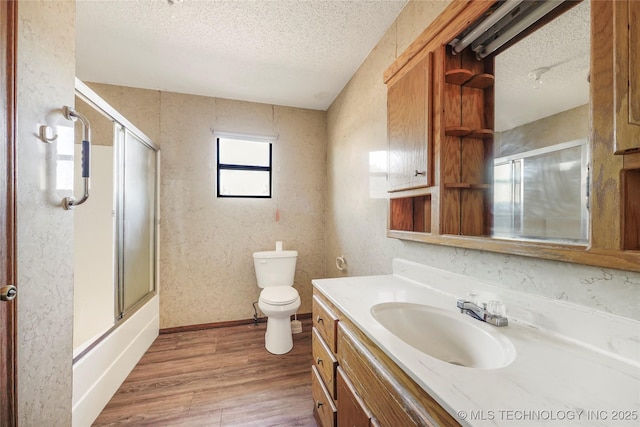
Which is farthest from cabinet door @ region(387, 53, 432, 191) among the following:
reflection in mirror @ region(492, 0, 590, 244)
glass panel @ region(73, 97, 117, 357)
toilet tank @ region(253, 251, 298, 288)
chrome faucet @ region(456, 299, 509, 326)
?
glass panel @ region(73, 97, 117, 357)

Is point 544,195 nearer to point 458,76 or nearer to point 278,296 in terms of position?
point 458,76

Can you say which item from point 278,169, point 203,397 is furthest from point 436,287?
point 278,169

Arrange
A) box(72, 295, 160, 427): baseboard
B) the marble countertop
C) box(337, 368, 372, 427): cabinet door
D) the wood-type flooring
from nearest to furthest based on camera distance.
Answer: the marble countertop → box(337, 368, 372, 427): cabinet door → box(72, 295, 160, 427): baseboard → the wood-type flooring

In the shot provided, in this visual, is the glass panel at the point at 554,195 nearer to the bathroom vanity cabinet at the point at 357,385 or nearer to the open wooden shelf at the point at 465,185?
the open wooden shelf at the point at 465,185

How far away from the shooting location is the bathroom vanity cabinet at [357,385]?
0.57 meters

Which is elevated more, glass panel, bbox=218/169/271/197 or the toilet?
glass panel, bbox=218/169/271/197

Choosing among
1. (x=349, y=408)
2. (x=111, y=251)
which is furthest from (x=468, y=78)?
(x=111, y=251)

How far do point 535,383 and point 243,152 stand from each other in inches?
107

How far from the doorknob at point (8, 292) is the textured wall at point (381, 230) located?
5.27ft

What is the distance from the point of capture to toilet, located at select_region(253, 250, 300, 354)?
2.04 m

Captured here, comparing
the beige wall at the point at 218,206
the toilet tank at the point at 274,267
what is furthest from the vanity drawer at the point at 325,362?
→ the beige wall at the point at 218,206

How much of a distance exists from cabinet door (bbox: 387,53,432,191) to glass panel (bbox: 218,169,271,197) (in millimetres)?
1651

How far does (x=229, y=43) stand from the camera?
5.73ft

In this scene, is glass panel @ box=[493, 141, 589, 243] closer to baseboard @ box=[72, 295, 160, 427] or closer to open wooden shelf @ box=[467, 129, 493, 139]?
open wooden shelf @ box=[467, 129, 493, 139]
